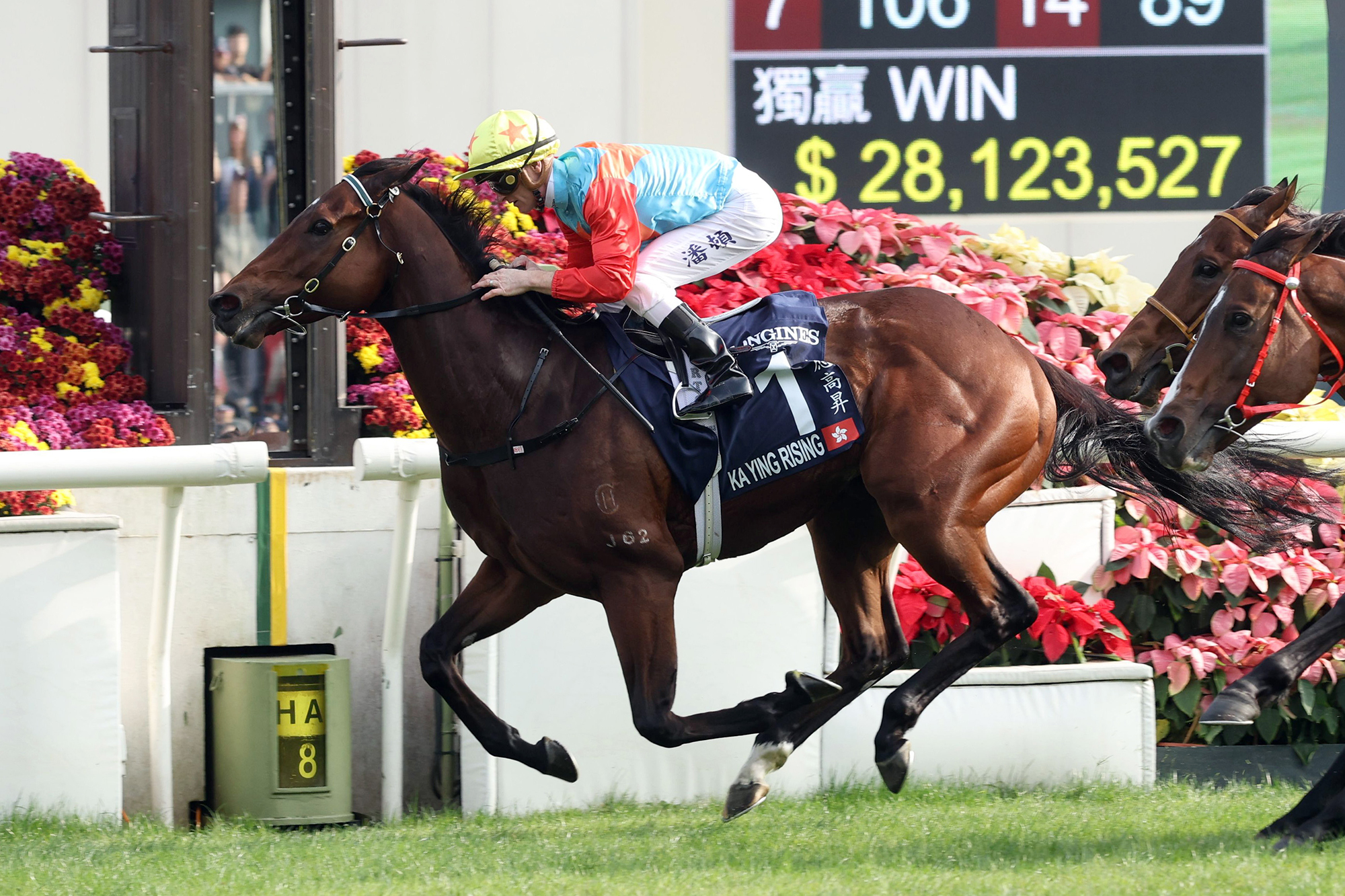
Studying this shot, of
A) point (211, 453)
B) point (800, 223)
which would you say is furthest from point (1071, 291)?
point (211, 453)

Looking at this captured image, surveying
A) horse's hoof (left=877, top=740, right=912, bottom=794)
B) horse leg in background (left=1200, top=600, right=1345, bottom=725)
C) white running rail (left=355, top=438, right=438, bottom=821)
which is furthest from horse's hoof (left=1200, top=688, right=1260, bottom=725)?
white running rail (left=355, top=438, right=438, bottom=821)

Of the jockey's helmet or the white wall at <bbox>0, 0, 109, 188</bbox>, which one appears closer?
the jockey's helmet

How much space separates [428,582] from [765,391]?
1.77 m

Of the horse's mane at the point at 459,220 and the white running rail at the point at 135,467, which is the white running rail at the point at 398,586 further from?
the horse's mane at the point at 459,220

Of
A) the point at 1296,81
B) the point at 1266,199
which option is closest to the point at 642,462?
the point at 1266,199

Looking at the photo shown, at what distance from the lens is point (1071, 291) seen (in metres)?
6.66

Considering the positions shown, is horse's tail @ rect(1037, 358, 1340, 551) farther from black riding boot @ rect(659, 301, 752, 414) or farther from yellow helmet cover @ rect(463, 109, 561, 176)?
yellow helmet cover @ rect(463, 109, 561, 176)

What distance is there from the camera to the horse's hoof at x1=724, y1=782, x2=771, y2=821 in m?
4.36

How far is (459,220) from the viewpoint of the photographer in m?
4.44

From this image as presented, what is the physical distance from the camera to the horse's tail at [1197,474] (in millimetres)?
4617

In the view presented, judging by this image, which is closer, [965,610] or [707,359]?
[707,359]

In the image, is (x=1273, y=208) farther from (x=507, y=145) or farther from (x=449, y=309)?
(x=449, y=309)

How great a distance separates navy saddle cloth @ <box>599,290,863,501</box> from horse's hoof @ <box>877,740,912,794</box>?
0.81 m

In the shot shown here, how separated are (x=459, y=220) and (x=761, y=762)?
1.71 meters
